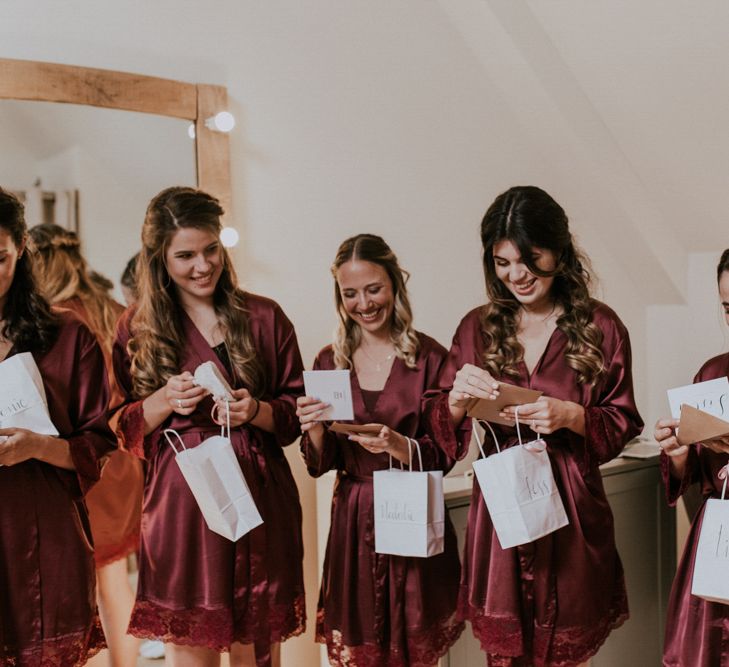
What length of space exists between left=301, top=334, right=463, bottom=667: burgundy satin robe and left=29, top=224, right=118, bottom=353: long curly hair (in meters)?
0.91

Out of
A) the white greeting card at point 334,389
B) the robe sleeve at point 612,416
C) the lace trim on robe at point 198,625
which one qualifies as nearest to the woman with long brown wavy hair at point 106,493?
the lace trim on robe at point 198,625

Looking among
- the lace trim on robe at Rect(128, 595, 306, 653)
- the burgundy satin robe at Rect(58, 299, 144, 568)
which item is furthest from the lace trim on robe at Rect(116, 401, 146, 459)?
the burgundy satin robe at Rect(58, 299, 144, 568)

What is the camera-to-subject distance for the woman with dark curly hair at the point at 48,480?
74.8 inches

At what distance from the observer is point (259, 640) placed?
7.10ft

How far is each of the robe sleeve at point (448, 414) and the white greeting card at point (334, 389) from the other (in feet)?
0.69

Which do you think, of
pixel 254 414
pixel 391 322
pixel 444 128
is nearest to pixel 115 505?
pixel 254 414

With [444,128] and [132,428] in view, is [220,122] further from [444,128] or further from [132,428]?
[132,428]

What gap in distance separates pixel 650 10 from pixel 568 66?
0.49 m

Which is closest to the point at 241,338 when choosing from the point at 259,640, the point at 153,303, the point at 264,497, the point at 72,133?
the point at 153,303

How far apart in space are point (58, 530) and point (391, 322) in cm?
99

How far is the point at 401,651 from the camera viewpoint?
2188 millimetres

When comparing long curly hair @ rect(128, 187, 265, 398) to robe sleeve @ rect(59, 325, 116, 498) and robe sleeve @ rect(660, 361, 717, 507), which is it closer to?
robe sleeve @ rect(59, 325, 116, 498)

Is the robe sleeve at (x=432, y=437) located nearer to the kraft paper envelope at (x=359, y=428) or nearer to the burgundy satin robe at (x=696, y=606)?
the kraft paper envelope at (x=359, y=428)

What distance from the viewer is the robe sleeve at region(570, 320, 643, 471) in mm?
2002
